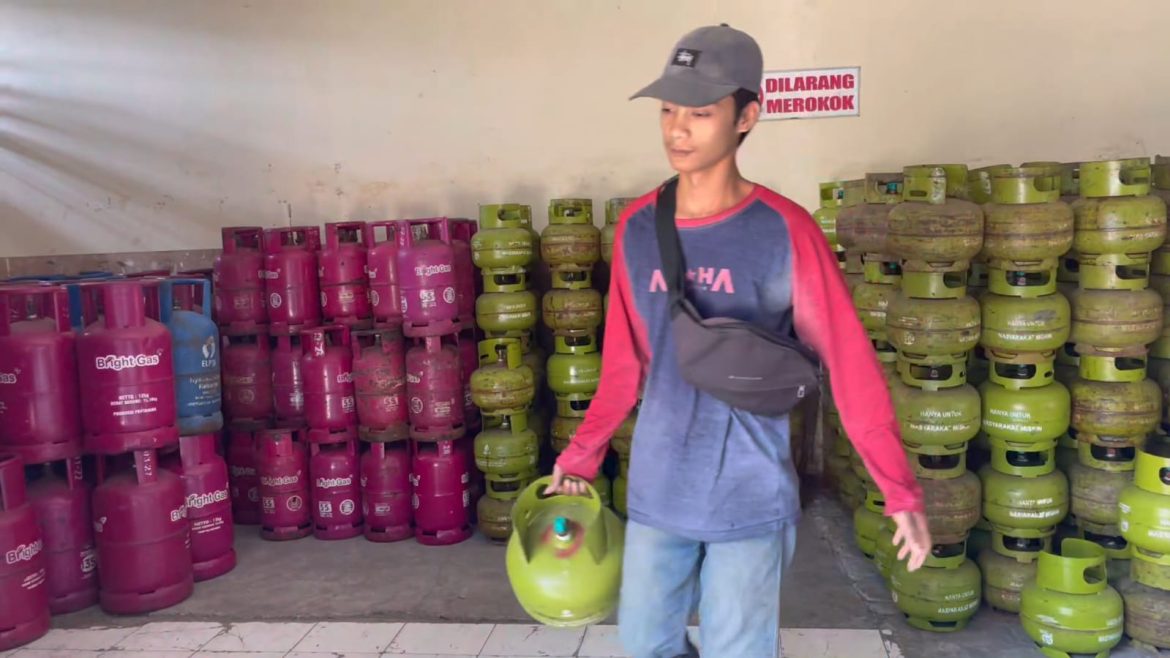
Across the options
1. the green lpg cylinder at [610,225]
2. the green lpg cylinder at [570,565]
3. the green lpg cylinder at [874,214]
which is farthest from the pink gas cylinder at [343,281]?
the green lpg cylinder at [570,565]

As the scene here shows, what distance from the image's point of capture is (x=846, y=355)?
221cm

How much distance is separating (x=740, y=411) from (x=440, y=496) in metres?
3.40

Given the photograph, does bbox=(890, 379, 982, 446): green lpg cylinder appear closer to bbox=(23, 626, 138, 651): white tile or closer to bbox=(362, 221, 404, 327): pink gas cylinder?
bbox=(362, 221, 404, 327): pink gas cylinder

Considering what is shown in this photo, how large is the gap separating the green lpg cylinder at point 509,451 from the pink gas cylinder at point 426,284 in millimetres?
658

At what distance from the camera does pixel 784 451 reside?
230 cm

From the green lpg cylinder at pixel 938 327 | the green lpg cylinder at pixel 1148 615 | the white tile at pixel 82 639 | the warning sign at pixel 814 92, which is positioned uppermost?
the warning sign at pixel 814 92

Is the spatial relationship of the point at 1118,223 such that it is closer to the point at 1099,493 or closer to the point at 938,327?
the point at 938,327

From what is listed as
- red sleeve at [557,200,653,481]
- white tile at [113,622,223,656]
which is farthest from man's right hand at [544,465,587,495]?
white tile at [113,622,223,656]

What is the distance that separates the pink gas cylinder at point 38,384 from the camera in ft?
14.4

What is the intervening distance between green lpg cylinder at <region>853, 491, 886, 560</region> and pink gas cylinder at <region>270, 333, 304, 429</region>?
10.9 feet

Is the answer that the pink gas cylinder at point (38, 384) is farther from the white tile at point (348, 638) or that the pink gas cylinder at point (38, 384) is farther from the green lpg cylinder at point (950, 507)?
the green lpg cylinder at point (950, 507)

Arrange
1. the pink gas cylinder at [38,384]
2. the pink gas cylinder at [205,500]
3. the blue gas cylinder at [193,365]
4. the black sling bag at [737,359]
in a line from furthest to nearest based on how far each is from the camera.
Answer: the blue gas cylinder at [193,365]
the pink gas cylinder at [205,500]
the pink gas cylinder at [38,384]
the black sling bag at [737,359]

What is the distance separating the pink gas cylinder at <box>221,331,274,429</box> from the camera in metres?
5.75

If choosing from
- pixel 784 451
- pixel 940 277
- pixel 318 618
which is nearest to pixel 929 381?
pixel 940 277
